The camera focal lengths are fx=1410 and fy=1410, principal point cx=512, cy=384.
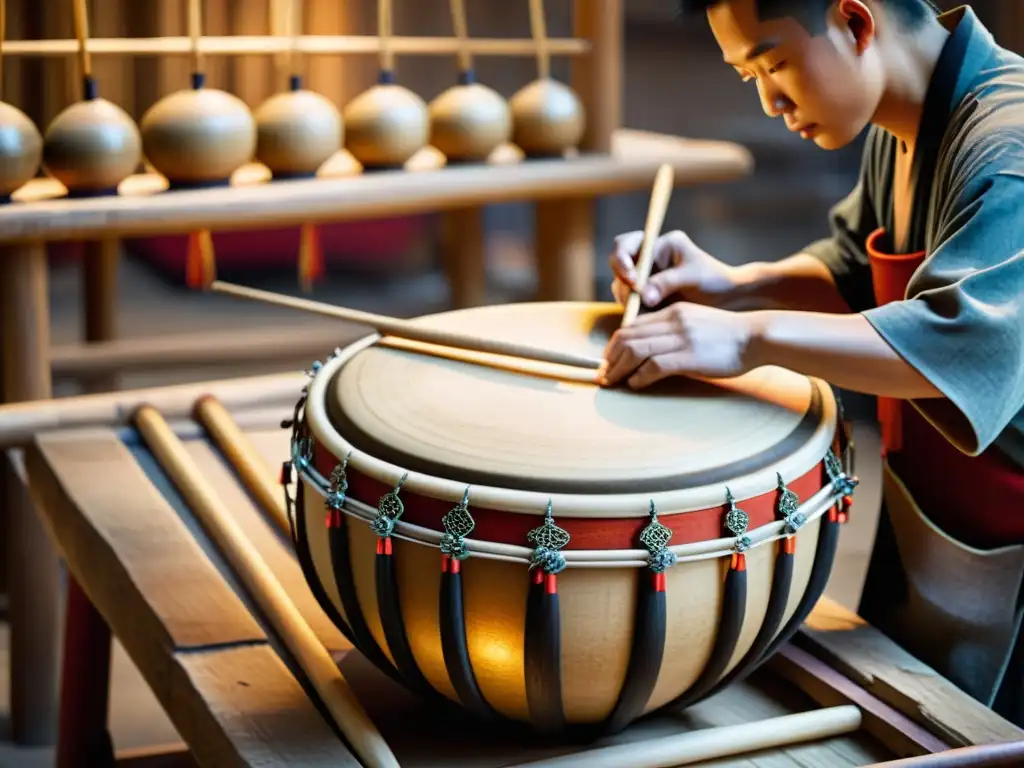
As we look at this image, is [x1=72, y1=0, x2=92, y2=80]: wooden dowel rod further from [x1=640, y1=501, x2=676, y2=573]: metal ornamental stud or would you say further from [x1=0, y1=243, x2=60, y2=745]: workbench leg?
[x1=640, y1=501, x2=676, y2=573]: metal ornamental stud

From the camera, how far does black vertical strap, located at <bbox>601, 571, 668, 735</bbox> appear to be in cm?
109

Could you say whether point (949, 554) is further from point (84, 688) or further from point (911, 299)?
point (84, 688)

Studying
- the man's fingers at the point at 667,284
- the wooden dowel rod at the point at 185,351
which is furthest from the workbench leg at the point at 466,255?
the man's fingers at the point at 667,284

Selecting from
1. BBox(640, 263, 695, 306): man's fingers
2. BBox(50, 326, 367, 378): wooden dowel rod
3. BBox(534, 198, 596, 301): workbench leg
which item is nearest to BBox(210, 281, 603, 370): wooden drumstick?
BBox(640, 263, 695, 306): man's fingers

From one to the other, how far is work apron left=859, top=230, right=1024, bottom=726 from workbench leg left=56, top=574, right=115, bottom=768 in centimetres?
104

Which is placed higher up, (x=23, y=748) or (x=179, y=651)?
(x=179, y=651)

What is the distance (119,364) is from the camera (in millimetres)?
2900

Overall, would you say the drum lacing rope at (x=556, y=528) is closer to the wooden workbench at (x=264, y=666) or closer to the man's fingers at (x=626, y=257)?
the wooden workbench at (x=264, y=666)

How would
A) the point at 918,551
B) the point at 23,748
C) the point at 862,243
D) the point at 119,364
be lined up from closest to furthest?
the point at 918,551
the point at 862,243
the point at 23,748
the point at 119,364

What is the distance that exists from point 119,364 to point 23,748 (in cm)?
82

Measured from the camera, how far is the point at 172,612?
4.56 ft

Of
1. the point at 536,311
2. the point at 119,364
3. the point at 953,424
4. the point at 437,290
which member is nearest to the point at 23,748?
the point at 119,364

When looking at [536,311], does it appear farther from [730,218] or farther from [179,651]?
[730,218]

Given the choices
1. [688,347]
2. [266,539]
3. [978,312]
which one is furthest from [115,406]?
[978,312]
